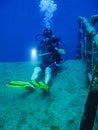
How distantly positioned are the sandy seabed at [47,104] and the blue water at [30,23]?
9.26 metres

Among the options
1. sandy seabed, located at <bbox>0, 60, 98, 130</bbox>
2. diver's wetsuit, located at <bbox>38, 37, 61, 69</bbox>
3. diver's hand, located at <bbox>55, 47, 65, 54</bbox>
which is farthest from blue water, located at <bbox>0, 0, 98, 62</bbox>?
sandy seabed, located at <bbox>0, 60, 98, 130</bbox>

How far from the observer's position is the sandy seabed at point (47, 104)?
13.8 feet

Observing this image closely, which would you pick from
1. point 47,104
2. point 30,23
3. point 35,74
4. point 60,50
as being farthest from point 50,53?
point 30,23

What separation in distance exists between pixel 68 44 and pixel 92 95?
13.2m

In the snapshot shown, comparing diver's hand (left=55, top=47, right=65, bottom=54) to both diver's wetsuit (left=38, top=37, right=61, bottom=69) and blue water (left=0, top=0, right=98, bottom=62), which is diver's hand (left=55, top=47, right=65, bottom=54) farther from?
blue water (left=0, top=0, right=98, bottom=62)

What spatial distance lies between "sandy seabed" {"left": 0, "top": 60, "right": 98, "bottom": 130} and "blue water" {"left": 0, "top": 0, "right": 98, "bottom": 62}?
9258 millimetres

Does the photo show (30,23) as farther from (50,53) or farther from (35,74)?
(35,74)

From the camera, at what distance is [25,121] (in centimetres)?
432

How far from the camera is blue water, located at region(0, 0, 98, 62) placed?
15.6 meters

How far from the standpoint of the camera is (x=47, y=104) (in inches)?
195

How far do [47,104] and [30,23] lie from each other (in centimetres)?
1178

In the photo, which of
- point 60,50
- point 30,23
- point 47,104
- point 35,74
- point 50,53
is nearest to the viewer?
point 47,104

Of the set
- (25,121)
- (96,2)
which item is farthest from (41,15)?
(25,121)

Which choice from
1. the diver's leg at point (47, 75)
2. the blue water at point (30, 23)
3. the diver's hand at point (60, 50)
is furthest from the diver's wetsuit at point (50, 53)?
the blue water at point (30, 23)
